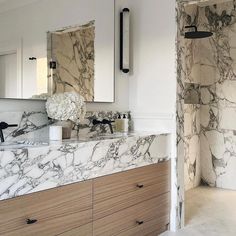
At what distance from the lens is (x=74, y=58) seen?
2.45 meters

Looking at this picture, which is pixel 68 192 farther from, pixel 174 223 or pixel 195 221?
pixel 195 221

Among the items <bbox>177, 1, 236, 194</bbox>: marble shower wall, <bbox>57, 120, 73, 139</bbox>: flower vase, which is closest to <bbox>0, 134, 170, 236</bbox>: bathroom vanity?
<bbox>57, 120, 73, 139</bbox>: flower vase

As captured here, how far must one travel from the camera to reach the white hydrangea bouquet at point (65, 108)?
6.80ft

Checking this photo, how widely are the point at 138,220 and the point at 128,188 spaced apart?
31cm

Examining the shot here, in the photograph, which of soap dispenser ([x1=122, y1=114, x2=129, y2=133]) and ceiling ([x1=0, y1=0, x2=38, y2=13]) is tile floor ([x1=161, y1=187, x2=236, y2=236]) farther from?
ceiling ([x1=0, y1=0, x2=38, y2=13])

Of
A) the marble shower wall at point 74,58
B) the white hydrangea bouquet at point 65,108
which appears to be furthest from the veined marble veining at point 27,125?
the marble shower wall at point 74,58

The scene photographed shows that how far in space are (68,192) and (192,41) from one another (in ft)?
10.3

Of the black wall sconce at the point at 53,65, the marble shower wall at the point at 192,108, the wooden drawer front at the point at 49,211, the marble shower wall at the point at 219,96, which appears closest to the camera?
the wooden drawer front at the point at 49,211

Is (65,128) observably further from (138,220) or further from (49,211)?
(138,220)

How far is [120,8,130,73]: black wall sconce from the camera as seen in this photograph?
283cm

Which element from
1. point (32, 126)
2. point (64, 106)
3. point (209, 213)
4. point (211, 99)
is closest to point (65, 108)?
point (64, 106)

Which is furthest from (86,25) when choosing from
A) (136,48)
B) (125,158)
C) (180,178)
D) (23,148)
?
(180,178)

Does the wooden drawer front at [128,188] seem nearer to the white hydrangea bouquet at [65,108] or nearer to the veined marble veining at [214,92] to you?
the white hydrangea bouquet at [65,108]

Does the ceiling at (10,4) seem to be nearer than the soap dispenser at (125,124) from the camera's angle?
Yes
